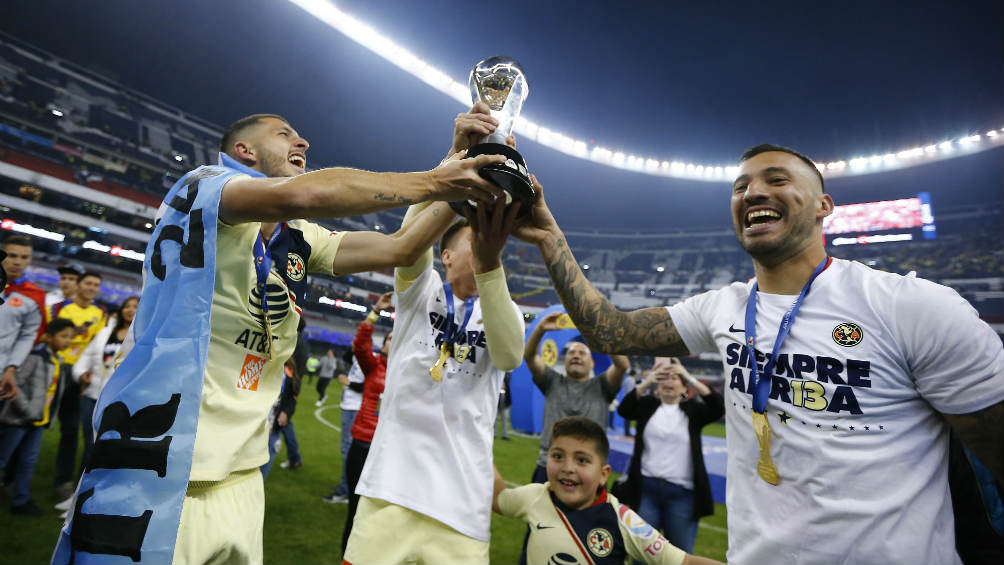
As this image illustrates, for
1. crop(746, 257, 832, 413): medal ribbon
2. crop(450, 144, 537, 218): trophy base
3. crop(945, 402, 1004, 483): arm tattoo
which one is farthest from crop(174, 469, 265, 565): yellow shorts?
crop(945, 402, 1004, 483): arm tattoo

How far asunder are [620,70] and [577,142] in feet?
22.6

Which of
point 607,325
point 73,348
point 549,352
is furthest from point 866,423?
point 549,352

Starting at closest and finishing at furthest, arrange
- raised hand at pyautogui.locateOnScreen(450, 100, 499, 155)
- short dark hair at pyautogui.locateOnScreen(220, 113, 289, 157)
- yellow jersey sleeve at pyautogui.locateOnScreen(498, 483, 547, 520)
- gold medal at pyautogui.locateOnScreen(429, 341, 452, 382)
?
1. raised hand at pyautogui.locateOnScreen(450, 100, 499, 155)
2. gold medal at pyautogui.locateOnScreen(429, 341, 452, 382)
3. short dark hair at pyautogui.locateOnScreen(220, 113, 289, 157)
4. yellow jersey sleeve at pyautogui.locateOnScreen(498, 483, 547, 520)

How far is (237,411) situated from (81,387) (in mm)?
5317

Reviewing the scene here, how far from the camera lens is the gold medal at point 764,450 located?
1.58 m

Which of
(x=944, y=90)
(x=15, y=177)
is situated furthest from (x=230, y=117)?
(x=944, y=90)

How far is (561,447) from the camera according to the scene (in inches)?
115

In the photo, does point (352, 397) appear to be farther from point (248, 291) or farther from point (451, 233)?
point (248, 291)

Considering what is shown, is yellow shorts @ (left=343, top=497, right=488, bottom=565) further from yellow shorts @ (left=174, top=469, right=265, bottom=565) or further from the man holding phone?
the man holding phone

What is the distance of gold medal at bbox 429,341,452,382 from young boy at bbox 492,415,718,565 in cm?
71

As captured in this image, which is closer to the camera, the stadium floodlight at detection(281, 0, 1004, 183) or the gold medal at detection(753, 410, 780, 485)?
the gold medal at detection(753, 410, 780, 485)

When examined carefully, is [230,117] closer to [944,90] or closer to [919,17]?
[919,17]

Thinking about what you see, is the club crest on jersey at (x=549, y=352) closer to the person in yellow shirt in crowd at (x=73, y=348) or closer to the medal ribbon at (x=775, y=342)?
the person in yellow shirt in crowd at (x=73, y=348)

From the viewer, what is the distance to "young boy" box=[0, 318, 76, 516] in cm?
450
